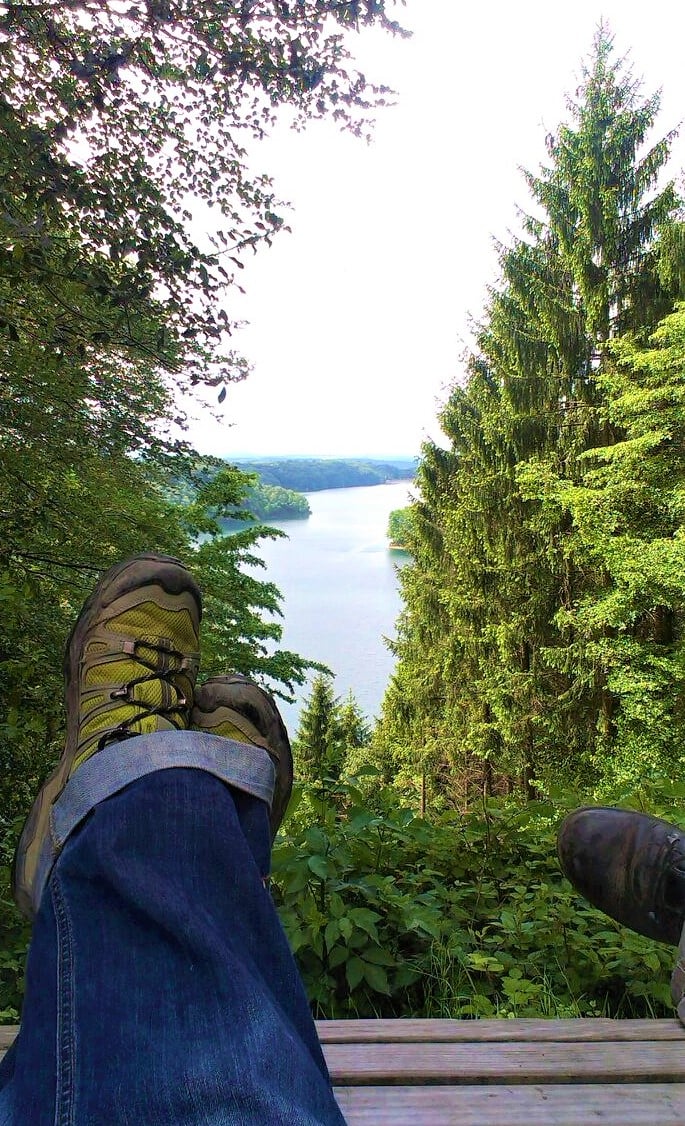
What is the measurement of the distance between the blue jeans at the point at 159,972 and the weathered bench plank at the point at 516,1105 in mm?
221

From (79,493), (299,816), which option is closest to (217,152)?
(79,493)

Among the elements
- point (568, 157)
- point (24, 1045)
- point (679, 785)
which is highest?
point (568, 157)

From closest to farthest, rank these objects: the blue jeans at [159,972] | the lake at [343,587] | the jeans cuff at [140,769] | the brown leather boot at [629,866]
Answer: the blue jeans at [159,972] → the jeans cuff at [140,769] → the brown leather boot at [629,866] → the lake at [343,587]

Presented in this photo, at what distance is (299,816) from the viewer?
1965 millimetres

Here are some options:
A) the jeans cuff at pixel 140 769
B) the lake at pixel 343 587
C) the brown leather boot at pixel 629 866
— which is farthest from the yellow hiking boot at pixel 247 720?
the lake at pixel 343 587

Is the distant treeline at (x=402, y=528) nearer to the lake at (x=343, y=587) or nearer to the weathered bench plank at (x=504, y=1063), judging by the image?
the lake at (x=343, y=587)

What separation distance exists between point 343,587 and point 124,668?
40.9 meters

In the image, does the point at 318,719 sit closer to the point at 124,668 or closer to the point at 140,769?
the point at 124,668

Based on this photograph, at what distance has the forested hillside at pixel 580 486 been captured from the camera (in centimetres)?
791

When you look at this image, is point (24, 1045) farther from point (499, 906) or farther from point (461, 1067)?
point (499, 906)

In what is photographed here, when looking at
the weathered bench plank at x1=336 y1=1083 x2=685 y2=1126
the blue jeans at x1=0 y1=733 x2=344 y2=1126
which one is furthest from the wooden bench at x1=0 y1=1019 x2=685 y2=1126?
the blue jeans at x1=0 y1=733 x2=344 y2=1126

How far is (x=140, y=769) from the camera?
2.79 ft

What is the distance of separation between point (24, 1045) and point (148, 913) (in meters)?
0.16

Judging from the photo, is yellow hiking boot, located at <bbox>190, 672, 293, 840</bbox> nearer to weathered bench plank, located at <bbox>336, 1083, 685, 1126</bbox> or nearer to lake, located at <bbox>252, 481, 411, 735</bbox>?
weathered bench plank, located at <bbox>336, 1083, 685, 1126</bbox>
